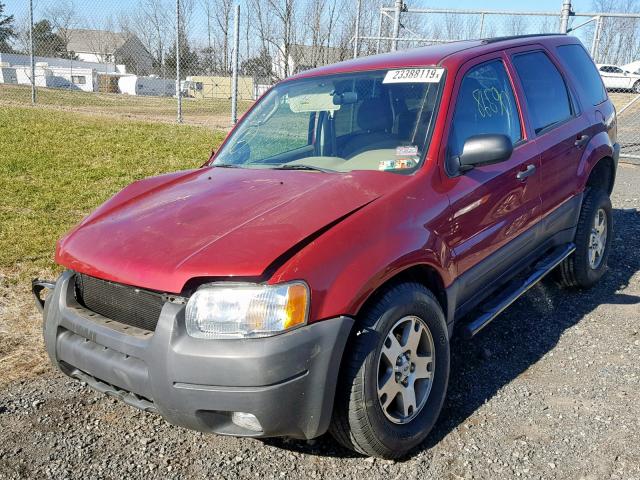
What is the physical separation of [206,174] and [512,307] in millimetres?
2506

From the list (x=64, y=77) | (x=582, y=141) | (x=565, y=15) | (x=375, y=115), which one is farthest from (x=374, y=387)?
(x=64, y=77)

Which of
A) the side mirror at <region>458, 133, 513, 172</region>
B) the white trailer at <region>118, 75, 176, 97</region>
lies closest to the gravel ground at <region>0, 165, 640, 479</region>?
the side mirror at <region>458, 133, 513, 172</region>

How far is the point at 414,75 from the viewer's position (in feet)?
11.0

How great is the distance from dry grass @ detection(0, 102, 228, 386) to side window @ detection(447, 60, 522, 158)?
2.74 m

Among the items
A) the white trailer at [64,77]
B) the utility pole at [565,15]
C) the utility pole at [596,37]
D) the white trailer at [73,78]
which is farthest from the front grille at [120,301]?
the white trailer at [73,78]

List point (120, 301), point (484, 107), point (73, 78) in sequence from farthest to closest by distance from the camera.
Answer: point (73, 78) < point (484, 107) < point (120, 301)

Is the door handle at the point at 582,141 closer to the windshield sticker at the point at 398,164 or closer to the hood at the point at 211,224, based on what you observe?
the windshield sticker at the point at 398,164

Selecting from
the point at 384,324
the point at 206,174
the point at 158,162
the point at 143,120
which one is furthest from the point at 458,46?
the point at 143,120

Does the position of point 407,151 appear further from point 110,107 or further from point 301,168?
point 110,107

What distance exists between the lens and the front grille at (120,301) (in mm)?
2393

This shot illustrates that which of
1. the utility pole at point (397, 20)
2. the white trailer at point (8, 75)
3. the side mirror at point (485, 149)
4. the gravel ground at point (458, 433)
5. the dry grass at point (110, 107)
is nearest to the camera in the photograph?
the gravel ground at point (458, 433)

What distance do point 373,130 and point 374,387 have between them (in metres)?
1.52

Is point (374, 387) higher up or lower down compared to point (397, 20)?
lower down

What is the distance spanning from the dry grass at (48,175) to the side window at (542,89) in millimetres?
3458
